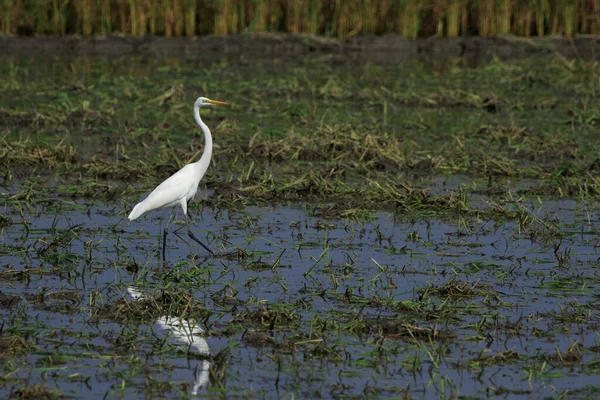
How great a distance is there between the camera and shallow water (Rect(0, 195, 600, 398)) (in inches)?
214

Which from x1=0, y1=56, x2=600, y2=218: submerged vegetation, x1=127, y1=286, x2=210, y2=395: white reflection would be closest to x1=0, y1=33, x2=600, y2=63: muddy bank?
x1=0, y1=56, x2=600, y2=218: submerged vegetation

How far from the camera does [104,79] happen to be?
16781 mm

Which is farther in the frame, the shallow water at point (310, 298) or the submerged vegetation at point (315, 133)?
the submerged vegetation at point (315, 133)

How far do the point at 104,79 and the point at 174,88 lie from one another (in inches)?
78.6

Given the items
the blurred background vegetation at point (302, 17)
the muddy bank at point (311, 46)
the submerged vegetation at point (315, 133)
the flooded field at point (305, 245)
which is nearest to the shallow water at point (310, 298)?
the flooded field at point (305, 245)

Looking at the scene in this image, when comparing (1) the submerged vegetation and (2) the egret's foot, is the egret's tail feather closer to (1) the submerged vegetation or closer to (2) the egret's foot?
(2) the egret's foot

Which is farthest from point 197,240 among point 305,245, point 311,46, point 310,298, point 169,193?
point 311,46

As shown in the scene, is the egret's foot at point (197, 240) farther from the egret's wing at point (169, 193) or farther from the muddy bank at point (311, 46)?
the muddy bank at point (311, 46)

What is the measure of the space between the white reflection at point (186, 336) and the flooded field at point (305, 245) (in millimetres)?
18

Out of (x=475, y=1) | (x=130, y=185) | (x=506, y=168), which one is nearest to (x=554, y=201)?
(x=506, y=168)

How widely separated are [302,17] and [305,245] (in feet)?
47.5

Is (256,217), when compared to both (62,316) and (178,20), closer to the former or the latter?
(62,316)

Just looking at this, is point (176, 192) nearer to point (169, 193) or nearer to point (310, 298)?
point (169, 193)

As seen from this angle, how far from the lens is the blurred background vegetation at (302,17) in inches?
846
